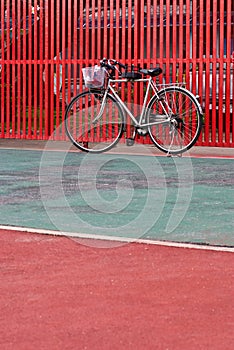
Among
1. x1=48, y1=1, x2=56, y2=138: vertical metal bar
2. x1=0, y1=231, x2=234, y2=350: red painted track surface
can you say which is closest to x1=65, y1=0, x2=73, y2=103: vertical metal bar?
x1=48, y1=1, x2=56, y2=138: vertical metal bar

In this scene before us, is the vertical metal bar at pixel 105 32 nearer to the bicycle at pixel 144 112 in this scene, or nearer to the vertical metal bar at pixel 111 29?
the vertical metal bar at pixel 111 29

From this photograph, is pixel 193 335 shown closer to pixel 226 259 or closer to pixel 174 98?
pixel 226 259

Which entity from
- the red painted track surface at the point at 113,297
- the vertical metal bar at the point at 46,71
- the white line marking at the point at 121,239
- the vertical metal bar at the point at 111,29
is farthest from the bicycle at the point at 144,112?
the red painted track surface at the point at 113,297

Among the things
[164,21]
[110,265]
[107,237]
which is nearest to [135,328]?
[110,265]

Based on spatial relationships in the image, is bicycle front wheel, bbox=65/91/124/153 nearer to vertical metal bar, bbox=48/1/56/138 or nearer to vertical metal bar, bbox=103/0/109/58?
vertical metal bar, bbox=48/1/56/138

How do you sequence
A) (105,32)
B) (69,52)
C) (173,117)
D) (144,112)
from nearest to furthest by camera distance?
(173,117) → (144,112) → (105,32) → (69,52)

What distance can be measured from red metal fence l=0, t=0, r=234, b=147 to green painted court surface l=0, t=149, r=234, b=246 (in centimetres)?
199

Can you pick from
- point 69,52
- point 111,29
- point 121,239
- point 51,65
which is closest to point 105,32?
point 111,29

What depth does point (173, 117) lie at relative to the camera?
10.8 meters

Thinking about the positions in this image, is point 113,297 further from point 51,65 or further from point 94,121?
point 51,65

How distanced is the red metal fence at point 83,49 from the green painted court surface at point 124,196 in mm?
1992

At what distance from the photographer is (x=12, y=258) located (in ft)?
16.5

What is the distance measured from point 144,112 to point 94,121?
80cm

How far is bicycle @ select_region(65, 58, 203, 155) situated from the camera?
1080cm
